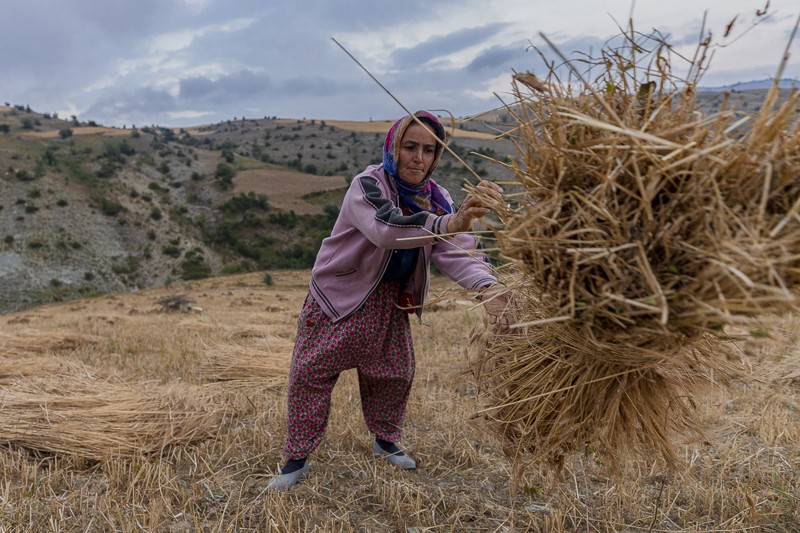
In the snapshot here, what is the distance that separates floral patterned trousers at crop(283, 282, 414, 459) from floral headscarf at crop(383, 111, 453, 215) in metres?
0.39

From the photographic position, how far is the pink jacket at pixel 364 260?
6.88 feet

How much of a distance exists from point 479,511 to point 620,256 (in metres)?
1.45

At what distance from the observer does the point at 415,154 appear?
2.19m

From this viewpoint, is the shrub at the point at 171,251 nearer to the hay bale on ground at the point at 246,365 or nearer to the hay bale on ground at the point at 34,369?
the hay bale on ground at the point at 246,365

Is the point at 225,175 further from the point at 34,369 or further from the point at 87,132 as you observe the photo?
the point at 34,369

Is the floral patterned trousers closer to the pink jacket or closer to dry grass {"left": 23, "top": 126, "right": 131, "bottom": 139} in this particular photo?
the pink jacket

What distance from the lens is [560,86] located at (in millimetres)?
1432

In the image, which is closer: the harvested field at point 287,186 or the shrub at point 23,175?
the shrub at point 23,175

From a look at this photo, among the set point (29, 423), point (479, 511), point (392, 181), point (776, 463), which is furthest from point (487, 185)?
point (29, 423)

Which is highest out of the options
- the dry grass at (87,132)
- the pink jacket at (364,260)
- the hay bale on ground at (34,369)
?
the dry grass at (87,132)

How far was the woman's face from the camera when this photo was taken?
2.17m

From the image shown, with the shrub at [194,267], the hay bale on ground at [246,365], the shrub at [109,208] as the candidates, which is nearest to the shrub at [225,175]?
the shrub at [109,208]

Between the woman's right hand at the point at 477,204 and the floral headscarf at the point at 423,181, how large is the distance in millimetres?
543

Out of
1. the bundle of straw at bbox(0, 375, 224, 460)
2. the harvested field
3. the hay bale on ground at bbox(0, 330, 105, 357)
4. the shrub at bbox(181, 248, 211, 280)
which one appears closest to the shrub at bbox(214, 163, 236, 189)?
the harvested field
